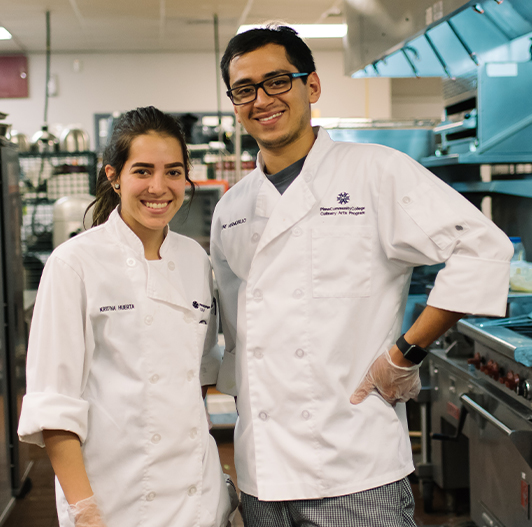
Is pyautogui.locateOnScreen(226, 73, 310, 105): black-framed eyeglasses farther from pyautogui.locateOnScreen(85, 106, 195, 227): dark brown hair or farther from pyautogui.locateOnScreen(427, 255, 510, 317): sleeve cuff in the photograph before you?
pyautogui.locateOnScreen(427, 255, 510, 317): sleeve cuff

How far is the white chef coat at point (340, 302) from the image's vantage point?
1168 millimetres

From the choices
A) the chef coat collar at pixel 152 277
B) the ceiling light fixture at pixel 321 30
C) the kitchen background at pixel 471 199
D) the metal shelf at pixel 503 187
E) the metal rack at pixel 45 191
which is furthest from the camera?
the ceiling light fixture at pixel 321 30

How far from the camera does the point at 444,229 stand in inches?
46.0

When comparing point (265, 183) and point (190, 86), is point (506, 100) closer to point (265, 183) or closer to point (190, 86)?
point (265, 183)

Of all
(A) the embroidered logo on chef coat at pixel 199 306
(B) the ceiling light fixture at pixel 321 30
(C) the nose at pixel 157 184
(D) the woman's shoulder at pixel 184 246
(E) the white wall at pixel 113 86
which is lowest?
(A) the embroidered logo on chef coat at pixel 199 306

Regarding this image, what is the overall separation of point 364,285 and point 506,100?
5.43 ft

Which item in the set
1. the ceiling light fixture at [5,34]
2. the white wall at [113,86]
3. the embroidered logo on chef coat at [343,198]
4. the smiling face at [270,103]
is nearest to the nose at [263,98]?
the smiling face at [270,103]

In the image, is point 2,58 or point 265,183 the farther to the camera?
point 2,58

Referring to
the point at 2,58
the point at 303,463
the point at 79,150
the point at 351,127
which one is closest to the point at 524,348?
the point at 303,463

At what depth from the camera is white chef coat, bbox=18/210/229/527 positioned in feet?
3.39

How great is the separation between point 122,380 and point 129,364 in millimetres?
32

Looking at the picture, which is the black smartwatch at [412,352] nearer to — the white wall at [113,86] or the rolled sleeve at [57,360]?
the rolled sleeve at [57,360]

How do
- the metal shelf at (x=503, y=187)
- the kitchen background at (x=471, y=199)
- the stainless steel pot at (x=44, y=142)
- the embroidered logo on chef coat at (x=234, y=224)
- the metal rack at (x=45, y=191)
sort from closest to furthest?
the embroidered logo on chef coat at (x=234, y=224) < the kitchen background at (x=471, y=199) < the metal shelf at (x=503, y=187) < the metal rack at (x=45, y=191) < the stainless steel pot at (x=44, y=142)

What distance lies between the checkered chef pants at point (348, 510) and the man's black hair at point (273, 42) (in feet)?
2.92
